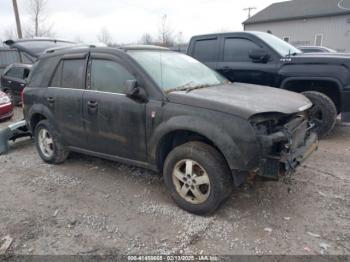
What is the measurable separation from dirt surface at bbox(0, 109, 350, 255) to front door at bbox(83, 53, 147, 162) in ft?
1.92

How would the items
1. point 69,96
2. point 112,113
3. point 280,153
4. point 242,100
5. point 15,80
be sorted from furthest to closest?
point 15,80
point 69,96
point 112,113
point 242,100
point 280,153

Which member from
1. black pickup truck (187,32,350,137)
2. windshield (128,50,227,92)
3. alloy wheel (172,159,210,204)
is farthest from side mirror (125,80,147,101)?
black pickup truck (187,32,350,137)

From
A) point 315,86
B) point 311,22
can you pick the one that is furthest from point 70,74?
point 311,22

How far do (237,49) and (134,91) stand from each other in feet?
12.3

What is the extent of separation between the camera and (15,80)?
35.6ft

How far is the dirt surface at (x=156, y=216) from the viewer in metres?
2.89

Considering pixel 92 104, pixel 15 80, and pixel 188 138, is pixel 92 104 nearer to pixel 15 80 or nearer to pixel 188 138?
pixel 188 138

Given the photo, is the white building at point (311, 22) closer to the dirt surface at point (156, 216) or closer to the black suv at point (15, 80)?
the black suv at point (15, 80)

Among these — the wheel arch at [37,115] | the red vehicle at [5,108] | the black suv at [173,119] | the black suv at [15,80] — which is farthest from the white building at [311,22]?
the wheel arch at [37,115]

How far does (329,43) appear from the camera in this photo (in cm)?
2831

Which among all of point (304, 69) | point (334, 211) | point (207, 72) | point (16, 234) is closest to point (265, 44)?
point (304, 69)

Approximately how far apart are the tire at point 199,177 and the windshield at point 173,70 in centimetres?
80

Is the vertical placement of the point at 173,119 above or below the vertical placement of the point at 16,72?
above

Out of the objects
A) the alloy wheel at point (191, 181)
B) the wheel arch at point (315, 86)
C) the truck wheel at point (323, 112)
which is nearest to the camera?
the alloy wheel at point (191, 181)
